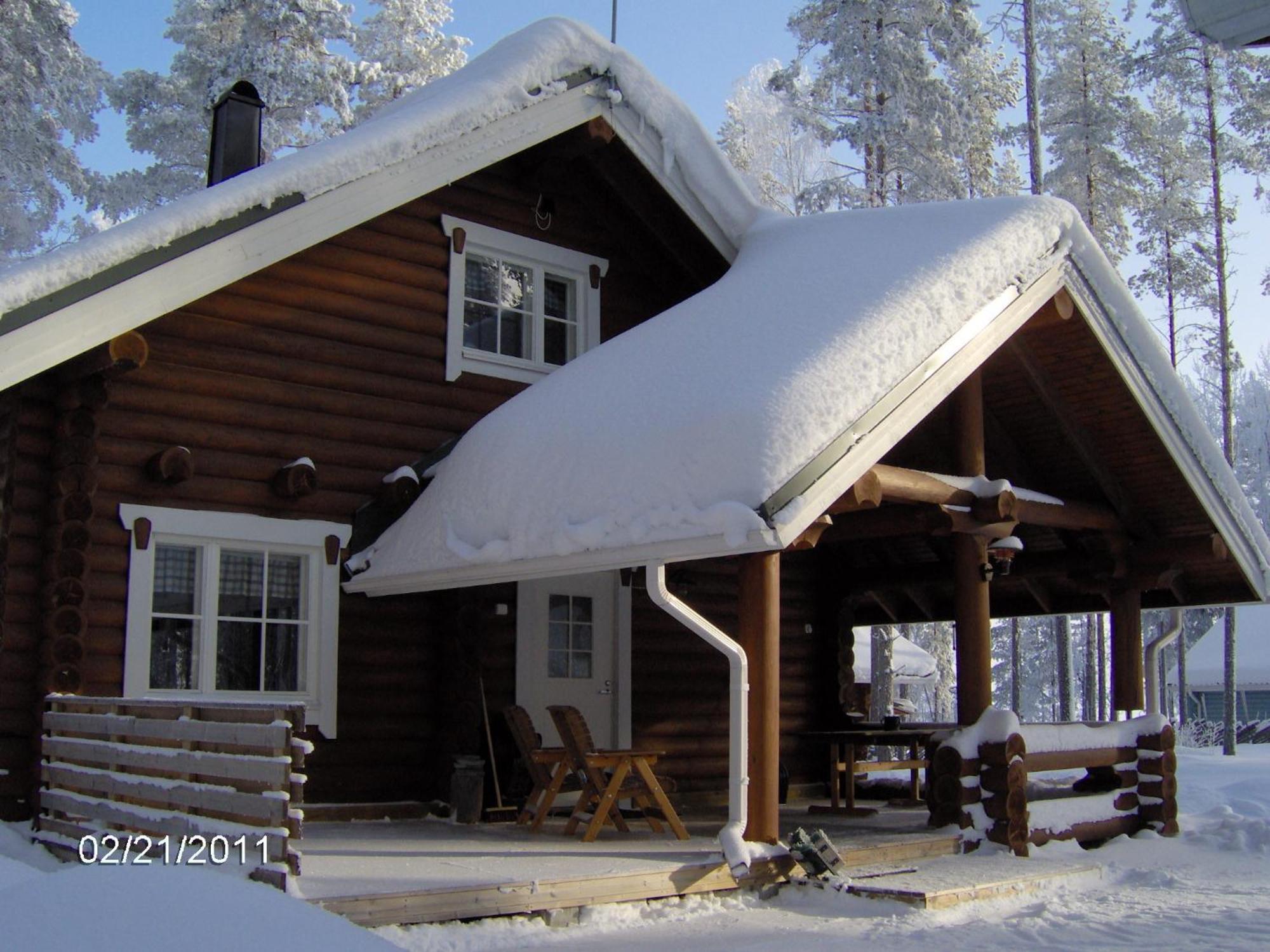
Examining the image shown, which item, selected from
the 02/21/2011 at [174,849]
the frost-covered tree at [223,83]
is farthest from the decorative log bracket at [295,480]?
the frost-covered tree at [223,83]

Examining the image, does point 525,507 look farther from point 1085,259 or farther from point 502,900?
point 1085,259

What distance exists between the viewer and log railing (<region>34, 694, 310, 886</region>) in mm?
5953

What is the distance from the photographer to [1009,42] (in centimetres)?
2570

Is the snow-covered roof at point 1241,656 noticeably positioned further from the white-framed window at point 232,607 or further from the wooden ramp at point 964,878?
the white-framed window at point 232,607

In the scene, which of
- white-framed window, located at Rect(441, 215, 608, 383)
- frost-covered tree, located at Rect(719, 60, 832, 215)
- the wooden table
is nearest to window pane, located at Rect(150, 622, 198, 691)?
white-framed window, located at Rect(441, 215, 608, 383)

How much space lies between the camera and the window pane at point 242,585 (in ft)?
30.8

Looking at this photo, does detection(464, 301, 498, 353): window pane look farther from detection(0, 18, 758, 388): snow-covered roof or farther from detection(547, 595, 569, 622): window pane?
detection(547, 595, 569, 622): window pane

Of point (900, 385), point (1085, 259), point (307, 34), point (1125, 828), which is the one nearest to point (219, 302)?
point (900, 385)

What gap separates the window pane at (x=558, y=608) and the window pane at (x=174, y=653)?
122 inches

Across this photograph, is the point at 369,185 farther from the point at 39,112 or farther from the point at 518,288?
the point at 39,112

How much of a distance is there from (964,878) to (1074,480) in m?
4.69

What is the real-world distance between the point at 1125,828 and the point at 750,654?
5.26 metres

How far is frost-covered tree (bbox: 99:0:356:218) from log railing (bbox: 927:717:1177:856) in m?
18.6

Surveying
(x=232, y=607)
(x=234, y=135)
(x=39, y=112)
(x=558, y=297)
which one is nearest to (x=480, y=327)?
(x=558, y=297)
